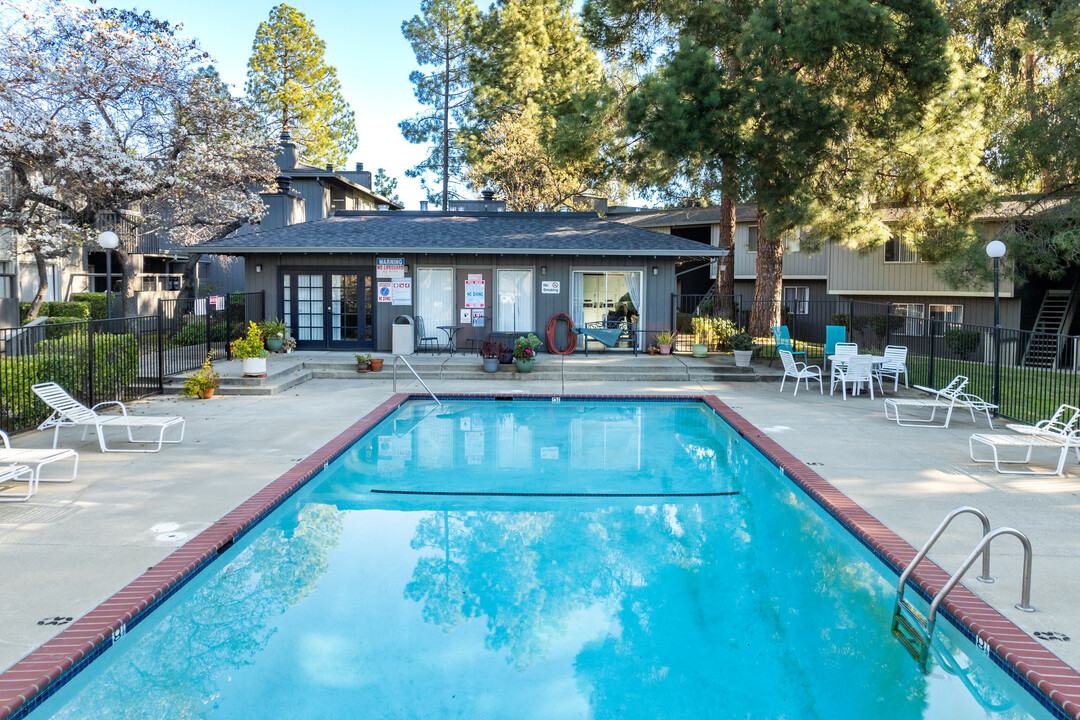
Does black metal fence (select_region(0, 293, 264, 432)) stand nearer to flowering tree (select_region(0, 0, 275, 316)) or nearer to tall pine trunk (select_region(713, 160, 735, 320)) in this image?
flowering tree (select_region(0, 0, 275, 316))

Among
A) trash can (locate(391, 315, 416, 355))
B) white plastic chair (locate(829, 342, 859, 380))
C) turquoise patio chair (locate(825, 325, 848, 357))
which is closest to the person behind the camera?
white plastic chair (locate(829, 342, 859, 380))

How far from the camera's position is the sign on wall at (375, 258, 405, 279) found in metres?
18.2

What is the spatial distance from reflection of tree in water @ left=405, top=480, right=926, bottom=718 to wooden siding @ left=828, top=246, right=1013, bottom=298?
1952 centimetres

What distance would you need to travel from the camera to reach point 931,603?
16.1 ft

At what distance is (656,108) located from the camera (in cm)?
1745

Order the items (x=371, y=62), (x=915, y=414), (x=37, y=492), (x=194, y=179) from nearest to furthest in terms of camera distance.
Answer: (x=37, y=492)
(x=915, y=414)
(x=194, y=179)
(x=371, y=62)

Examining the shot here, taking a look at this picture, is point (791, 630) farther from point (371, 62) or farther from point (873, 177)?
point (371, 62)

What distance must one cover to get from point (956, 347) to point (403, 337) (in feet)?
49.3

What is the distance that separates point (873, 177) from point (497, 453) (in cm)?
1270

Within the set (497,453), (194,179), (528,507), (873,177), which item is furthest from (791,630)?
(194,179)

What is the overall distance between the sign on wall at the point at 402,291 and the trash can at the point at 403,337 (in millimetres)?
415

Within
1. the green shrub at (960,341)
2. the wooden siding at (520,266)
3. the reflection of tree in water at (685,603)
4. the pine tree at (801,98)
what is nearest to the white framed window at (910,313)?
the green shrub at (960,341)

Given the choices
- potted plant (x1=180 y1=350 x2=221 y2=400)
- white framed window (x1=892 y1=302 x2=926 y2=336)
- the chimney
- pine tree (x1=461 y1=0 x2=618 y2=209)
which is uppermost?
pine tree (x1=461 y1=0 x2=618 y2=209)

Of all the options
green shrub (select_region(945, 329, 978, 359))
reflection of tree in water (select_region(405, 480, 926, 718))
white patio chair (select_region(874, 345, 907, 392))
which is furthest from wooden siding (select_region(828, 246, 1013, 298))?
reflection of tree in water (select_region(405, 480, 926, 718))
